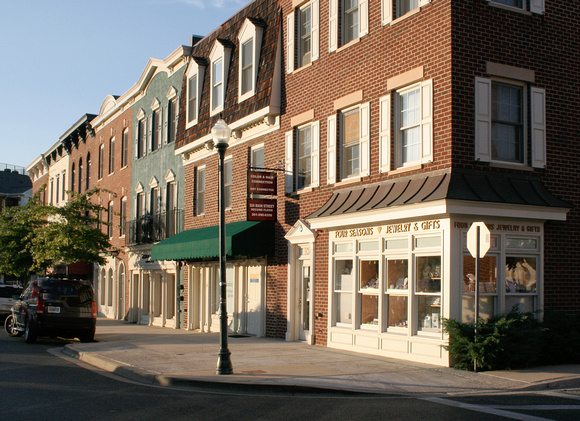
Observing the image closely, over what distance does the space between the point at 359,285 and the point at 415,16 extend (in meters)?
5.80

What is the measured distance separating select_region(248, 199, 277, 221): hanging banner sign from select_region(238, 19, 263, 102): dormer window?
3.28 metres

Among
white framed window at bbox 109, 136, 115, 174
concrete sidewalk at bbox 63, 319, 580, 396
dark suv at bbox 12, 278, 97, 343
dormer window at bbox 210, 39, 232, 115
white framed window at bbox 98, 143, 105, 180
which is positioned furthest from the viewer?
white framed window at bbox 98, 143, 105, 180

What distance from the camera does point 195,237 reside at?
20.9 metres

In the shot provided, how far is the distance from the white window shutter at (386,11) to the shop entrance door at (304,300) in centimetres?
625

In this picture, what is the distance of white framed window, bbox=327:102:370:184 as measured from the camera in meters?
15.4

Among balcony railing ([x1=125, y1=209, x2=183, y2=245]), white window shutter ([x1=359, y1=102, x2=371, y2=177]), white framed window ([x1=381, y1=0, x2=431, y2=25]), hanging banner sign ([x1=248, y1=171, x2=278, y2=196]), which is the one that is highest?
white framed window ([x1=381, y1=0, x2=431, y2=25])

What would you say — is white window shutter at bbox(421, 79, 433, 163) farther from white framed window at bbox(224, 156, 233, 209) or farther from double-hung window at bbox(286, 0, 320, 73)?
white framed window at bbox(224, 156, 233, 209)

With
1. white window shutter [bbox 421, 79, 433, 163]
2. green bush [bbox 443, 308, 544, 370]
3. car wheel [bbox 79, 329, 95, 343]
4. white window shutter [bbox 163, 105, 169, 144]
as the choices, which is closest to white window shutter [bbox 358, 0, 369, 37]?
white window shutter [bbox 421, 79, 433, 163]

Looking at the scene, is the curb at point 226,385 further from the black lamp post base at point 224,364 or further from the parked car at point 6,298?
the parked car at point 6,298

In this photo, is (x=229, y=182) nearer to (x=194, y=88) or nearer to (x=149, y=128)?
(x=194, y=88)

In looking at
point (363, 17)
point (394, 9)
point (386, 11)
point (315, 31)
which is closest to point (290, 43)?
point (315, 31)

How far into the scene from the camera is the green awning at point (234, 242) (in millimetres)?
17875

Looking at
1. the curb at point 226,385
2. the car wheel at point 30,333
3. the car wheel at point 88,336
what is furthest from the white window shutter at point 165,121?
the curb at point 226,385

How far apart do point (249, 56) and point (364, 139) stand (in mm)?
6574
